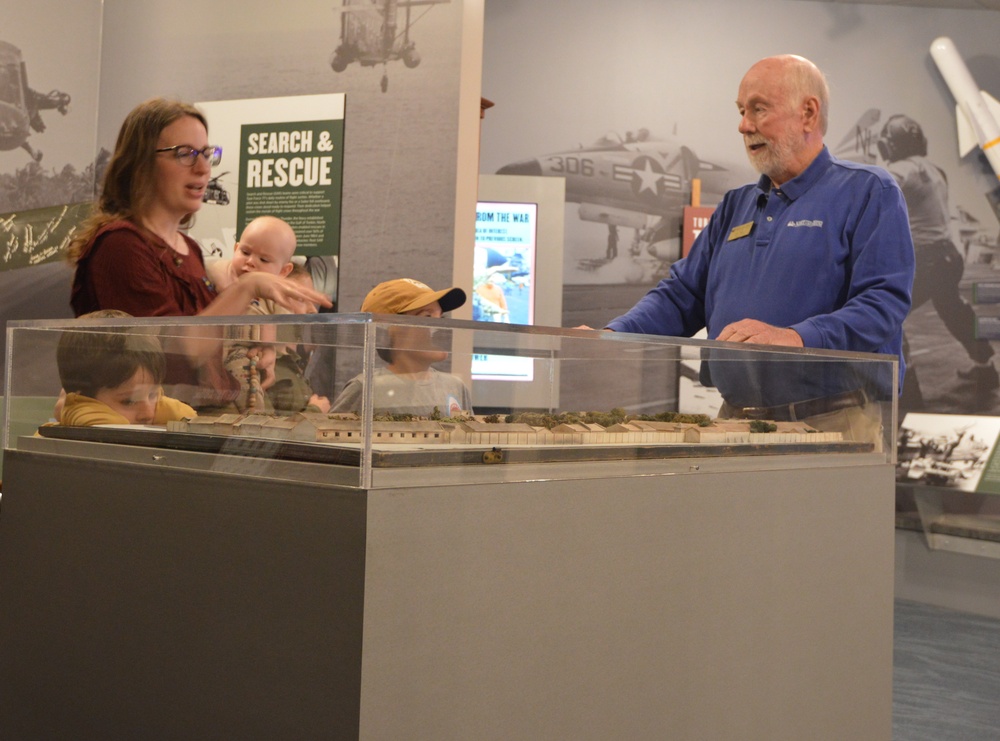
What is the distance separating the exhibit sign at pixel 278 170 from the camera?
408 centimetres

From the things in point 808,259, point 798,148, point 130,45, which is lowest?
point 808,259

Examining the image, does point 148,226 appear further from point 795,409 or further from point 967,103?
point 967,103

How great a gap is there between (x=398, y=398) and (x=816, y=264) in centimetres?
154

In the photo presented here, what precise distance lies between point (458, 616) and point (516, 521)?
0.44 feet

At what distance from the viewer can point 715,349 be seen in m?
1.57

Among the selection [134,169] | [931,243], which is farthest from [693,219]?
[134,169]

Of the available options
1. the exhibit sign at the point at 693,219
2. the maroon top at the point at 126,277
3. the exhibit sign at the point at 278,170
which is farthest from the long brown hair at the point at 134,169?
the exhibit sign at the point at 693,219

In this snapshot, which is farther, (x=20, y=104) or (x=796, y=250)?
(x=20, y=104)

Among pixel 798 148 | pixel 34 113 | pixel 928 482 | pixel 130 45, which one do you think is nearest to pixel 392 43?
pixel 130 45

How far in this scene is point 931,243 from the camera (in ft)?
23.1

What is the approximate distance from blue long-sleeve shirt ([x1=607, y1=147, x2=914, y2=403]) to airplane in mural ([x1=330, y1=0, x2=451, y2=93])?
1860 millimetres

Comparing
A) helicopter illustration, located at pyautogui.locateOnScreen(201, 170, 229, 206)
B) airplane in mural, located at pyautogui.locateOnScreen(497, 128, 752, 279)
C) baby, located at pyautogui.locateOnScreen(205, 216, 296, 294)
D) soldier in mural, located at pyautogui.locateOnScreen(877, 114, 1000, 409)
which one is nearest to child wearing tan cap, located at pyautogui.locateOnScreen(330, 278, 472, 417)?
baby, located at pyautogui.locateOnScreen(205, 216, 296, 294)

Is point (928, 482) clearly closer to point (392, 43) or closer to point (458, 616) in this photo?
point (392, 43)

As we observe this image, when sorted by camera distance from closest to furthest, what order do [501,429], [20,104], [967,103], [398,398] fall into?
1. [398,398]
2. [501,429]
3. [20,104]
4. [967,103]
